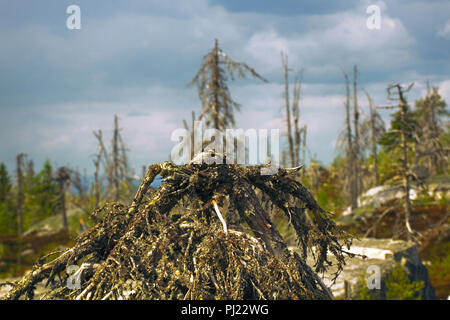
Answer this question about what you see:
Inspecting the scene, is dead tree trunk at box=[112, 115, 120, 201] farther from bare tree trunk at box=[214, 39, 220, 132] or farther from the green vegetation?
the green vegetation

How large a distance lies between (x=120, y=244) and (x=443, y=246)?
23.7 meters

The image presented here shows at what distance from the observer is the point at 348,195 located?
30.9 metres

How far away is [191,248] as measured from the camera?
2.79 m

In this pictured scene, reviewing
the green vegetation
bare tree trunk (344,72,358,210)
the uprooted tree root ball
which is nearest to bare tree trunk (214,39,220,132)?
the green vegetation

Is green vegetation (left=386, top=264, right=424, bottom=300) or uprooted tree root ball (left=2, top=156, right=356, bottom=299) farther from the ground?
uprooted tree root ball (left=2, top=156, right=356, bottom=299)

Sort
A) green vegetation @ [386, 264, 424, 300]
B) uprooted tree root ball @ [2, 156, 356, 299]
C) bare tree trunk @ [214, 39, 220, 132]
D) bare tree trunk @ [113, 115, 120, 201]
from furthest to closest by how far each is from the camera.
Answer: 1. bare tree trunk @ [113, 115, 120, 201]
2. bare tree trunk @ [214, 39, 220, 132]
3. green vegetation @ [386, 264, 424, 300]
4. uprooted tree root ball @ [2, 156, 356, 299]

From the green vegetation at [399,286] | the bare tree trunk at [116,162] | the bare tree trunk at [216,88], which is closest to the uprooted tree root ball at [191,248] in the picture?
the green vegetation at [399,286]

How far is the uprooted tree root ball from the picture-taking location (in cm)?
255

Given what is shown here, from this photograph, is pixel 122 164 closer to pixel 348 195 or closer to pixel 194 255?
pixel 348 195

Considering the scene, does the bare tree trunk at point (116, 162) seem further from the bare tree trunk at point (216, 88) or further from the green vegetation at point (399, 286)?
the green vegetation at point (399, 286)

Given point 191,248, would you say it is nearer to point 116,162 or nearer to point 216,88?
point 216,88

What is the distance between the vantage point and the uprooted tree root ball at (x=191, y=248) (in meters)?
2.55

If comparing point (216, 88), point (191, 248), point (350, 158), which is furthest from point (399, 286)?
point (350, 158)
